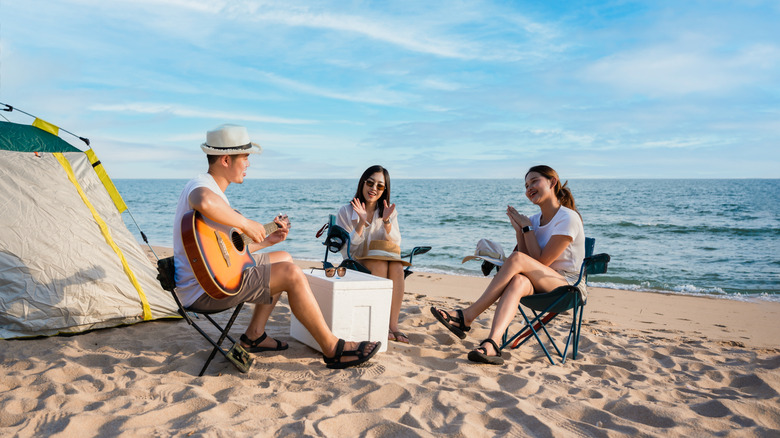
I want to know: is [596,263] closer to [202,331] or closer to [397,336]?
[397,336]

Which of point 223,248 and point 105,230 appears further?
point 105,230

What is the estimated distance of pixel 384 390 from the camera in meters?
2.49

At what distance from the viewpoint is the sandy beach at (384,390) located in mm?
2113

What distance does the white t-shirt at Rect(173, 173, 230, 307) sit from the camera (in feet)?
8.50

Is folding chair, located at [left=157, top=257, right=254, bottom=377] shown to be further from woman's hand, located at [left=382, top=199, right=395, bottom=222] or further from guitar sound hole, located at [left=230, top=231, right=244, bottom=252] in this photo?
woman's hand, located at [left=382, top=199, right=395, bottom=222]

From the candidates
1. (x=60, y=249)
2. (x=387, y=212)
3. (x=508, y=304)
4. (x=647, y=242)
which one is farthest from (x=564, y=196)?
(x=647, y=242)

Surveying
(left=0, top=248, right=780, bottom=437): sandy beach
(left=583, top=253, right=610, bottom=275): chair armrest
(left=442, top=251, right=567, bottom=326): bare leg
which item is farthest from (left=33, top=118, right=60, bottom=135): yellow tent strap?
(left=583, top=253, right=610, bottom=275): chair armrest

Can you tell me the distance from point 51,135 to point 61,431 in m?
2.65

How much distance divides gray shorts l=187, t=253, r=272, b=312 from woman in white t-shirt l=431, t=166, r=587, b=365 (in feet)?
3.57

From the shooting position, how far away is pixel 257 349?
3.19m

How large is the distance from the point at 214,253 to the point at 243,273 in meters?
0.24

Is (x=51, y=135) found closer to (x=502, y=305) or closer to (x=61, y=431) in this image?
(x=61, y=431)

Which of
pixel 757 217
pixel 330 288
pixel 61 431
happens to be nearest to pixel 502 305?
pixel 330 288

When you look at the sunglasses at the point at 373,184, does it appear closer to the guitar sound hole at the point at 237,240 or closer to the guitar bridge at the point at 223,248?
the guitar sound hole at the point at 237,240
